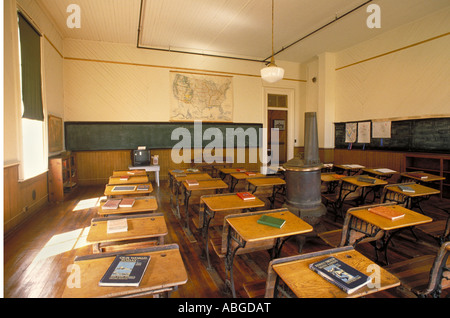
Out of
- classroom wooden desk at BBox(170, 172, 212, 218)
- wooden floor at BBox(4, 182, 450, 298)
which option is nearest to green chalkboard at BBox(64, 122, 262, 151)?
wooden floor at BBox(4, 182, 450, 298)

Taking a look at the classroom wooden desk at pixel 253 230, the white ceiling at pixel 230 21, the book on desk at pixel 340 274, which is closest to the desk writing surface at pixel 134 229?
the classroom wooden desk at pixel 253 230

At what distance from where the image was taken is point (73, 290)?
114 centimetres

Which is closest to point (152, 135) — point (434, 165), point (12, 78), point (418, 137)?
point (12, 78)

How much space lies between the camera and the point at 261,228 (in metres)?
1.92

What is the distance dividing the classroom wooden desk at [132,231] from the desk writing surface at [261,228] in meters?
0.57

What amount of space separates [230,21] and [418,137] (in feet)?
16.9

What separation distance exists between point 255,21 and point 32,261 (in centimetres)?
601

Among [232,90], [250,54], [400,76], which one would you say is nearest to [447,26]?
[400,76]

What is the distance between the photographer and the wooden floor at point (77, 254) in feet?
7.33

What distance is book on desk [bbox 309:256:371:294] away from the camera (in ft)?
3.93

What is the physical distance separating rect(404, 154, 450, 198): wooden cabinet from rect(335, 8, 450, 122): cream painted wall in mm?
968

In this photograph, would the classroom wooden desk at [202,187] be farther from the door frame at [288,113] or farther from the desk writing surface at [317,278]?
the door frame at [288,113]

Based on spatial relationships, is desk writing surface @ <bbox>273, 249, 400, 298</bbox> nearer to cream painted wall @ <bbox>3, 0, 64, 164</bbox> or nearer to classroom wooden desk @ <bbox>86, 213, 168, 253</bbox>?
classroom wooden desk @ <bbox>86, 213, 168, 253</bbox>

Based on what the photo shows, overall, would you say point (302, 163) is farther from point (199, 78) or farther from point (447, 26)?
point (199, 78)
